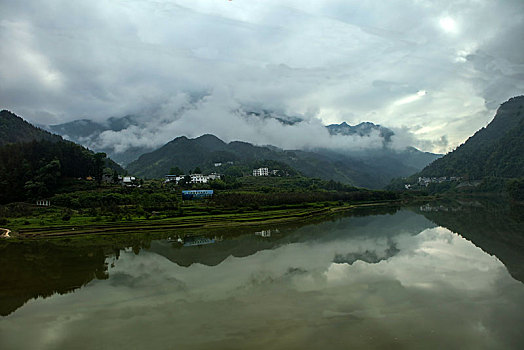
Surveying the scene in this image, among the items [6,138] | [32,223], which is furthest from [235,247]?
[6,138]

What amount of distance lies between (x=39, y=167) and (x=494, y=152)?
5443 inches

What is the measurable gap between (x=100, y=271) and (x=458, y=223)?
4337 centimetres

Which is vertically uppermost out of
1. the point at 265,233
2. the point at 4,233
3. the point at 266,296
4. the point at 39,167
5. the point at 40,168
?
the point at 39,167

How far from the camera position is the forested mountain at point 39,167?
51.1m

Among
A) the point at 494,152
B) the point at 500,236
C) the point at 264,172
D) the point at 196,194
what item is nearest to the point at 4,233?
the point at 196,194

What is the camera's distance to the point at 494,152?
11462cm

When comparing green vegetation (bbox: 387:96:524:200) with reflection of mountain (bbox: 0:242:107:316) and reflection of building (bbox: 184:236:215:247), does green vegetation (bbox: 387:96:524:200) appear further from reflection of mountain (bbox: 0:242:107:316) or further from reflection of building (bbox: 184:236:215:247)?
reflection of mountain (bbox: 0:242:107:316)

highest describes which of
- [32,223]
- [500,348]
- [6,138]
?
[6,138]

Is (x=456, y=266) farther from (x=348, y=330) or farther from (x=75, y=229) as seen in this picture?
(x=75, y=229)

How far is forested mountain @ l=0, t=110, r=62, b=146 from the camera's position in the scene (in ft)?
301

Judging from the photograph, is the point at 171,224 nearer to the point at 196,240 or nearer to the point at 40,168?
the point at 196,240

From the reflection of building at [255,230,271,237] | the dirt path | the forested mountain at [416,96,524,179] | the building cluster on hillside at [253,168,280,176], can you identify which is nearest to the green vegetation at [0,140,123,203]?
the dirt path

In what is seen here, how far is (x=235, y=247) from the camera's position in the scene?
98.4 ft

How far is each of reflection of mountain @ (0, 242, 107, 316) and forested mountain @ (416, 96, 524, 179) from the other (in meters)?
117
